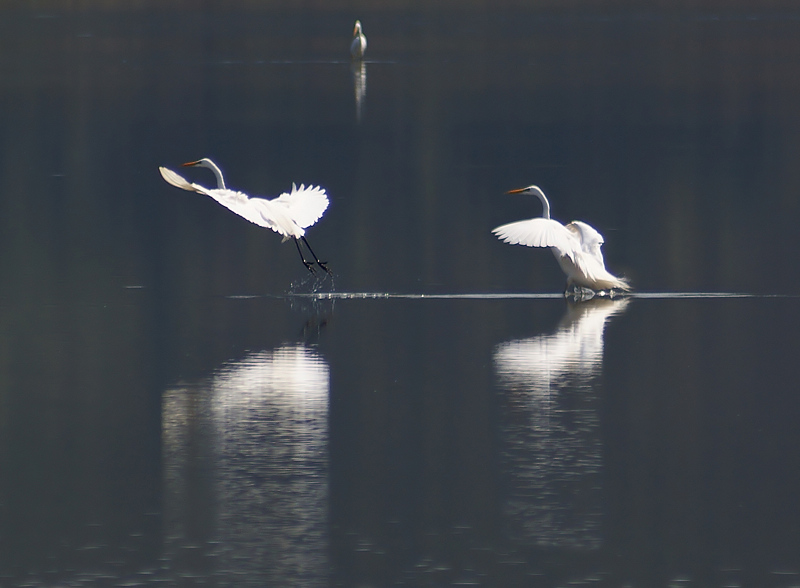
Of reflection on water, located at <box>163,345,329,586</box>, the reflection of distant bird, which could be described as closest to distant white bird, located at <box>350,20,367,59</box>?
the reflection of distant bird

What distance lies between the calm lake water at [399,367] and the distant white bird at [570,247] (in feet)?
0.82

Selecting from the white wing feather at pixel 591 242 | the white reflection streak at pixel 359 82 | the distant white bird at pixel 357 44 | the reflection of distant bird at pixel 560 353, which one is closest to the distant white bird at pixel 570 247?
the white wing feather at pixel 591 242

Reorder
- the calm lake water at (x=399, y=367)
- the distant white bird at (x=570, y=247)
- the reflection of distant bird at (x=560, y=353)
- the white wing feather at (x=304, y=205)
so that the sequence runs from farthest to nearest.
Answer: the white wing feather at (x=304, y=205), the distant white bird at (x=570, y=247), the reflection of distant bird at (x=560, y=353), the calm lake water at (x=399, y=367)

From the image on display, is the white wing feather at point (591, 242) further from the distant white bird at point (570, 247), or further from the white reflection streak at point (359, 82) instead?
the white reflection streak at point (359, 82)

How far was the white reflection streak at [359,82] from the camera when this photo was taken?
3816 cm

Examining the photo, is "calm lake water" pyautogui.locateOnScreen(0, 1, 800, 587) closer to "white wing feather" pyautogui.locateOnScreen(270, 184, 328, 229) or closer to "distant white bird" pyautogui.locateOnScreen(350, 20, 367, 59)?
"white wing feather" pyautogui.locateOnScreen(270, 184, 328, 229)

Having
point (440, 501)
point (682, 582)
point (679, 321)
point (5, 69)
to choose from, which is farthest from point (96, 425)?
point (5, 69)

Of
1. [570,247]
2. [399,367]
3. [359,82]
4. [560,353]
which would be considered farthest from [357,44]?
[399,367]

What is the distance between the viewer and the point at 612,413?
10453 millimetres

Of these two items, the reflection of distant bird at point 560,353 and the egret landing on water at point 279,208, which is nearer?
the reflection of distant bird at point 560,353

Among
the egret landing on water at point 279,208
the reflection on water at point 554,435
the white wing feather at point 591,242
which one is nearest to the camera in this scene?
the reflection on water at point 554,435

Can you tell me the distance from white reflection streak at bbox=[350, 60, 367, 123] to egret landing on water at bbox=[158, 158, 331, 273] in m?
18.7

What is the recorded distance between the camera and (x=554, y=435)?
9.85 m

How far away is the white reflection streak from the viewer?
38156 mm
